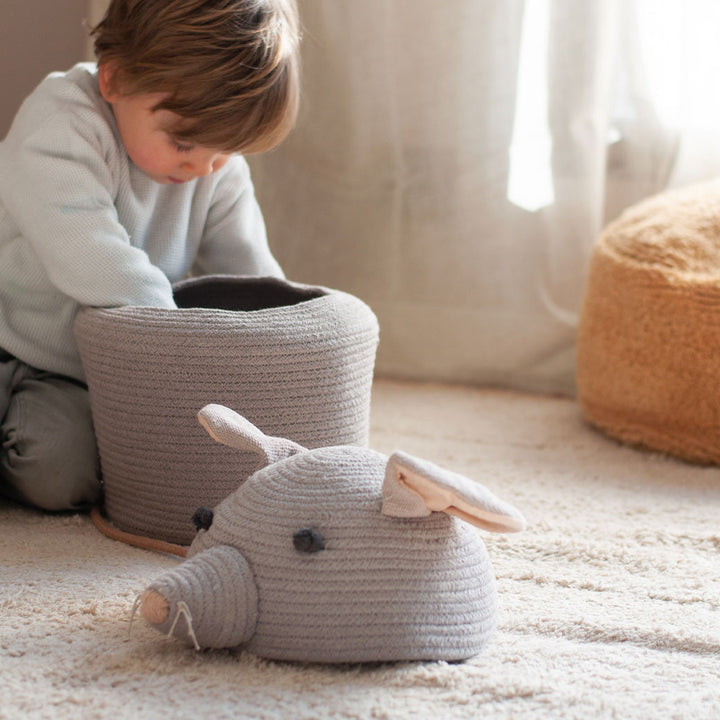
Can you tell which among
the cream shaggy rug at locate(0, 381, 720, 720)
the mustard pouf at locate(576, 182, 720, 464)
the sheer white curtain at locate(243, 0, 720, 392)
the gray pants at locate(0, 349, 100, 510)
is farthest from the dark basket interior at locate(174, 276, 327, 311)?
the sheer white curtain at locate(243, 0, 720, 392)

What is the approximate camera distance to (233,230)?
1.28 metres

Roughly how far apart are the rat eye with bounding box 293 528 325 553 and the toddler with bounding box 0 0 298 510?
0.40 m

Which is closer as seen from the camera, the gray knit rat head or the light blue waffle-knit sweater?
the gray knit rat head

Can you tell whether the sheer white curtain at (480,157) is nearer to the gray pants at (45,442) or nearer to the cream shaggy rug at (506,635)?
the cream shaggy rug at (506,635)

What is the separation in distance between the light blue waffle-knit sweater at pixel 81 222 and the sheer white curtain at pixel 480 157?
0.51 m

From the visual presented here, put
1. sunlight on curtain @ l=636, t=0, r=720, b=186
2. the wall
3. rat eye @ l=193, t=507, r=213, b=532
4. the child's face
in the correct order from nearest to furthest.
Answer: rat eye @ l=193, t=507, r=213, b=532 → the child's face → the wall → sunlight on curtain @ l=636, t=0, r=720, b=186

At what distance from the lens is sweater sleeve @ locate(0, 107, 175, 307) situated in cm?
100

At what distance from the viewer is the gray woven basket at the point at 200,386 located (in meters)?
0.93

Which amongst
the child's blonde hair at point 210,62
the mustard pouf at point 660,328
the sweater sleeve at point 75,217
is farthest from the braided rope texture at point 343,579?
the mustard pouf at point 660,328

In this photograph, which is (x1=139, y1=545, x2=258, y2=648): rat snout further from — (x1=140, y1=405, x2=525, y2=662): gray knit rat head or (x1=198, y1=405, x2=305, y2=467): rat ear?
(x1=198, y1=405, x2=305, y2=467): rat ear

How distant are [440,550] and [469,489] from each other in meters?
0.08

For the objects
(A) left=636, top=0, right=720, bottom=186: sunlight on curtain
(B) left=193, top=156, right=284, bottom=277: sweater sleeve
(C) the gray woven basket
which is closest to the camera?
(C) the gray woven basket

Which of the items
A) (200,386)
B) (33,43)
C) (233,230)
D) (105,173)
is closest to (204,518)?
(200,386)

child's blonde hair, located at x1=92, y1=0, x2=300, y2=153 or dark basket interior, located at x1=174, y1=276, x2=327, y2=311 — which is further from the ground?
child's blonde hair, located at x1=92, y1=0, x2=300, y2=153
